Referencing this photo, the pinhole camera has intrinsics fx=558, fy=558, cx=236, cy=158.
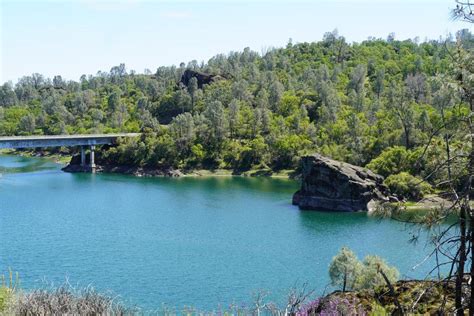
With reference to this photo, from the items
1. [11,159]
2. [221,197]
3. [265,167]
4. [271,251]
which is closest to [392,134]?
[265,167]

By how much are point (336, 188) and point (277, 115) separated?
59.2m

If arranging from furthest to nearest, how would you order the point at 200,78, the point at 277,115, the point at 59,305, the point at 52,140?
1. the point at 200,78
2. the point at 277,115
3. the point at 52,140
4. the point at 59,305

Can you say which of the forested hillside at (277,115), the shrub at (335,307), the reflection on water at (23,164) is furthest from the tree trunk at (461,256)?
the reflection on water at (23,164)

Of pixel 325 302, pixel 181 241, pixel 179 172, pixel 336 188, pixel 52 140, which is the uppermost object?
pixel 52 140

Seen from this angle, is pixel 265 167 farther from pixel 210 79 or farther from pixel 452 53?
pixel 452 53

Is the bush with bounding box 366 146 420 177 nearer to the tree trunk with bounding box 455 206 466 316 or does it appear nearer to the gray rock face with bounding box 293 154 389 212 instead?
the gray rock face with bounding box 293 154 389 212

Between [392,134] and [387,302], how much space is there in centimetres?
8430

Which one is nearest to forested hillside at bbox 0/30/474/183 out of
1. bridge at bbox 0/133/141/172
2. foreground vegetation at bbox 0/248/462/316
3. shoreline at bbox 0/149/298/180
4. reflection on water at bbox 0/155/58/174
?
shoreline at bbox 0/149/298/180

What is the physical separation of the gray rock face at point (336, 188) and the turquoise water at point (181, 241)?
9.68ft

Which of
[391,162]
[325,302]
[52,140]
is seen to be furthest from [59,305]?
[52,140]

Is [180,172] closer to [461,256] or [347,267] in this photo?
[347,267]

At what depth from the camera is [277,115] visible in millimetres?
→ 127750

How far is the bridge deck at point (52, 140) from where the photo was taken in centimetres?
10271

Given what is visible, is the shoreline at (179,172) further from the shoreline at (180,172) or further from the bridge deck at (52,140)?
the bridge deck at (52,140)
